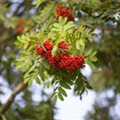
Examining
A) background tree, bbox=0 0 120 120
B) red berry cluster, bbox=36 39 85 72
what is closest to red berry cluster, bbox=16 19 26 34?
background tree, bbox=0 0 120 120

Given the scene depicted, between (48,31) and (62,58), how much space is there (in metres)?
0.40

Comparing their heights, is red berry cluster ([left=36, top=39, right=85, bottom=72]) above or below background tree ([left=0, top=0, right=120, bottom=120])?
above

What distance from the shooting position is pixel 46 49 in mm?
2080

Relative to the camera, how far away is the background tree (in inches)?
102

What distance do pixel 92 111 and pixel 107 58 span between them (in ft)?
8.51

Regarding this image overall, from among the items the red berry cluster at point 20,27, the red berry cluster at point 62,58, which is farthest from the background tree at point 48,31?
the red berry cluster at point 62,58

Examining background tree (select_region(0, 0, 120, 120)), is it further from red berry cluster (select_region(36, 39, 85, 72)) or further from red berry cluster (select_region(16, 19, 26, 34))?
red berry cluster (select_region(36, 39, 85, 72))

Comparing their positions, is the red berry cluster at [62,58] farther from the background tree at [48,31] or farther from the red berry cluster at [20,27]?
the red berry cluster at [20,27]

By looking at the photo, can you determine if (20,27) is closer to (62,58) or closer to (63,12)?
(63,12)

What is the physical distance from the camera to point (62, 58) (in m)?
2.06

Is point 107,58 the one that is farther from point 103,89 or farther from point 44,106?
point 103,89

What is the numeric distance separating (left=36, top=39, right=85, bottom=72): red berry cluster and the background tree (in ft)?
0.90

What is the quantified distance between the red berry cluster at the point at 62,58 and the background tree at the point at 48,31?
0.27m

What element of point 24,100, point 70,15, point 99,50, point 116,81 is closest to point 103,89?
point 24,100
